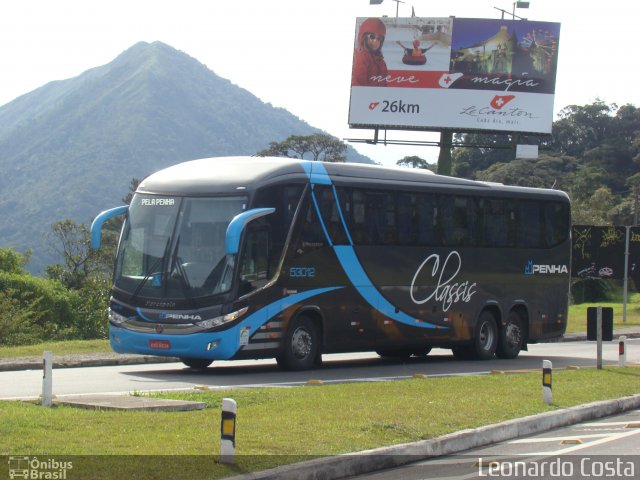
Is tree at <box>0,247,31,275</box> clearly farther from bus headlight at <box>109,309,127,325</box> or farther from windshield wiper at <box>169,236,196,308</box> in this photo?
windshield wiper at <box>169,236,196,308</box>

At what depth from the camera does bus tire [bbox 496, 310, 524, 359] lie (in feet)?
A: 80.8

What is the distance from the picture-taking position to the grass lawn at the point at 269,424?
30.4ft

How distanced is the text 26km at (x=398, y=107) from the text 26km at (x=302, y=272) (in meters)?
24.5

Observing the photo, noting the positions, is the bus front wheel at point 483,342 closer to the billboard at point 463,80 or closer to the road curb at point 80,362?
the road curb at point 80,362

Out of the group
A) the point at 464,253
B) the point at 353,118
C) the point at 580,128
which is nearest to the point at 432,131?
the point at 353,118

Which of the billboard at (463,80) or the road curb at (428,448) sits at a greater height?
the billboard at (463,80)

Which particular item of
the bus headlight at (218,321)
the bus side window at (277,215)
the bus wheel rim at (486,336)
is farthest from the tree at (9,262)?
the bus headlight at (218,321)

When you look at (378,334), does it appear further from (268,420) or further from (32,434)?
(32,434)

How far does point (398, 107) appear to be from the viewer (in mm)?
43375

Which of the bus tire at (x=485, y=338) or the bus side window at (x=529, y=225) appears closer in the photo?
the bus tire at (x=485, y=338)

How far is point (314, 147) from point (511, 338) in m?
57.8

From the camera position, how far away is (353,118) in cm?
4366

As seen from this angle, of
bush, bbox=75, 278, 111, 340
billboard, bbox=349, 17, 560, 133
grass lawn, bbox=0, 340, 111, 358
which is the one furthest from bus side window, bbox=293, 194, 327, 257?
billboard, bbox=349, 17, 560, 133

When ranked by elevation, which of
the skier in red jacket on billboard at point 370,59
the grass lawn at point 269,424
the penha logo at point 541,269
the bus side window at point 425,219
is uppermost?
the skier in red jacket on billboard at point 370,59
